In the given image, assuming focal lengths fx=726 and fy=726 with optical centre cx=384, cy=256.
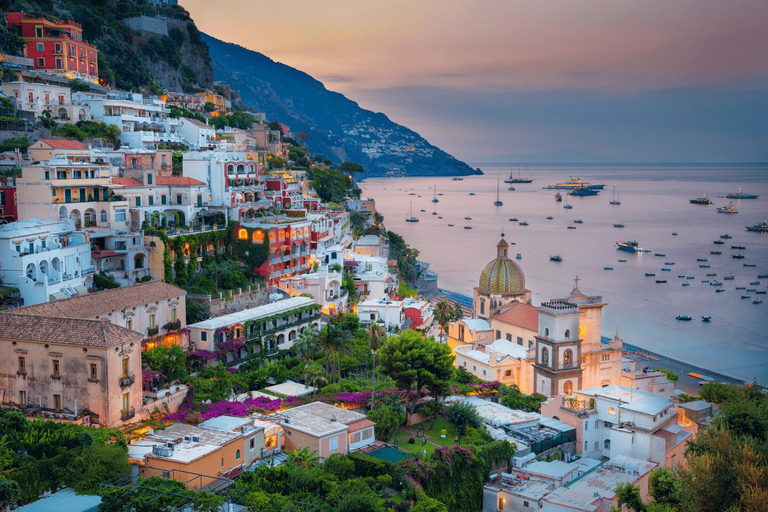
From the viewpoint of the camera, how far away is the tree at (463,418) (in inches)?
1261

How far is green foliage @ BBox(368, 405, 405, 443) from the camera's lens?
30328 mm

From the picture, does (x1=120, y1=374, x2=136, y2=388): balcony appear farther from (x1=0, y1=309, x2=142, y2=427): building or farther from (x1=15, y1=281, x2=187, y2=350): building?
(x1=15, y1=281, x2=187, y2=350): building

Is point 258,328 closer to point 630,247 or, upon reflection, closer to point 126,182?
point 126,182

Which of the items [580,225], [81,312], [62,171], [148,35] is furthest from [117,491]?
[580,225]

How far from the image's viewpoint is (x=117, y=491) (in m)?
20.9

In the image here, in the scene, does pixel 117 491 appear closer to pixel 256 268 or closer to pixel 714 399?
pixel 256 268

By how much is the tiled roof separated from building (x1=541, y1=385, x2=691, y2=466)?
20227 millimetres

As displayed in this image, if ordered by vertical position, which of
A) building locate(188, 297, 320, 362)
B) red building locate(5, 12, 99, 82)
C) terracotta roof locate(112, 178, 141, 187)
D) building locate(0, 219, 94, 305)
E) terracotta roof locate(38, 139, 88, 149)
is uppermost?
red building locate(5, 12, 99, 82)

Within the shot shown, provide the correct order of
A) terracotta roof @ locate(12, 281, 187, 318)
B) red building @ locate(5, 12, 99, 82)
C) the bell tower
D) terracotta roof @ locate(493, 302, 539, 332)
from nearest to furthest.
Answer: terracotta roof @ locate(12, 281, 187, 318)
the bell tower
terracotta roof @ locate(493, 302, 539, 332)
red building @ locate(5, 12, 99, 82)

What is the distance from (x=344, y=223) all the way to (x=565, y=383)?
31.1 metres

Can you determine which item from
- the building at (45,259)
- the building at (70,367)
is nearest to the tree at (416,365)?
the building at (70,367)

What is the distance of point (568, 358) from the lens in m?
39.6

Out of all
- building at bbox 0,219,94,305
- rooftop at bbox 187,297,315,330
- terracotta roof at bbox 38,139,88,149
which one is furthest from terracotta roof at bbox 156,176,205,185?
rooftop at bbox 187,297,315,330

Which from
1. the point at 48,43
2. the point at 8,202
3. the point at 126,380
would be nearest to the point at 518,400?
the point at 126,380
